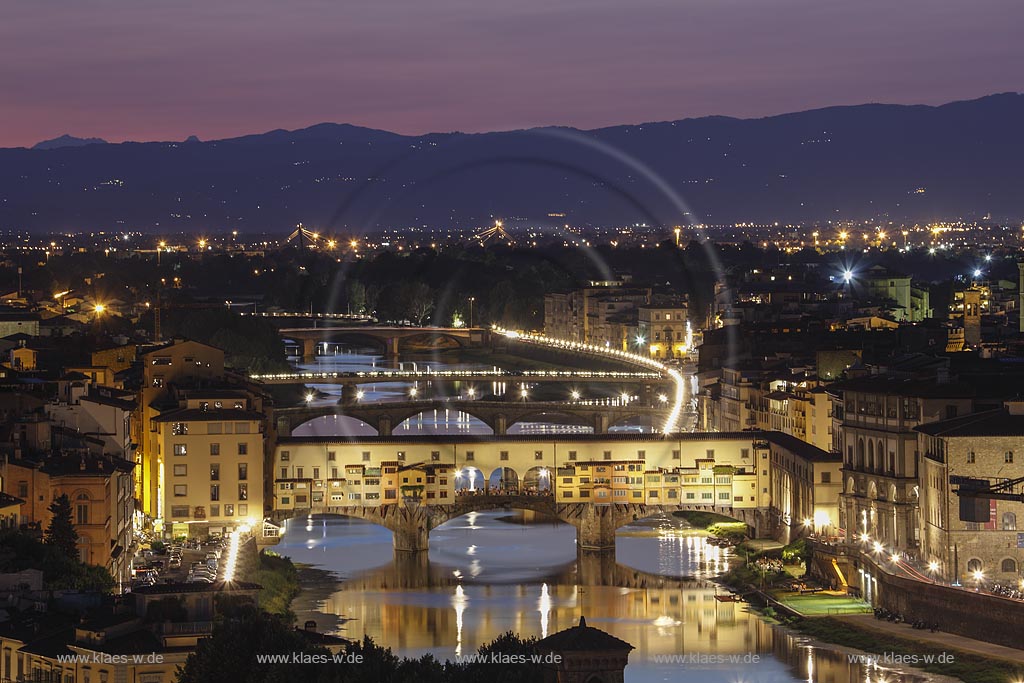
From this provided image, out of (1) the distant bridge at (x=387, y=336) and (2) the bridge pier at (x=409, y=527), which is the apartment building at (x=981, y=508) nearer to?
(2) the bridge pier at (x=409, y=527)

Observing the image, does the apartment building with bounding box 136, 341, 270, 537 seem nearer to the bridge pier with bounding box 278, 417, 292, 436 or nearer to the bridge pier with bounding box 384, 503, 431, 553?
the bridge pier with bounding box 384, 503, 431, 553

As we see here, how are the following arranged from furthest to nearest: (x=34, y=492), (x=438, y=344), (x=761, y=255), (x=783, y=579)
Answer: (x=761, y=255) < (x=438, y=344) < (x=783, y=579) < (x=34, y=492)

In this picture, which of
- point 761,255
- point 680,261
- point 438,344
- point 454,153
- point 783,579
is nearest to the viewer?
point 783,579

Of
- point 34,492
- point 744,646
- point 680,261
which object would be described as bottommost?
point 744,646

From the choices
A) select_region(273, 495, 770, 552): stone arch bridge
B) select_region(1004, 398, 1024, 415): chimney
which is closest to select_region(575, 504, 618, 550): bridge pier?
select_region(273, 495, 770, 552): stone arch bridge

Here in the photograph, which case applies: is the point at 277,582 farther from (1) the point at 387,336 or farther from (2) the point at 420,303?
(2) the point at 420,303

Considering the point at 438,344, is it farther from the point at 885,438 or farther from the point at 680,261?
the point at 885,438

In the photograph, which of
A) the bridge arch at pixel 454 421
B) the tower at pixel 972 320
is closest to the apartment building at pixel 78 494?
the tower at pixel 972 320

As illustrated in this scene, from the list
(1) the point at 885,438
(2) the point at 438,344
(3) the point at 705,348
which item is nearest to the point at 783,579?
(1) the point at 885,438

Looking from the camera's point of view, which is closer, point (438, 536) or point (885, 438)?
point (885, 438)
